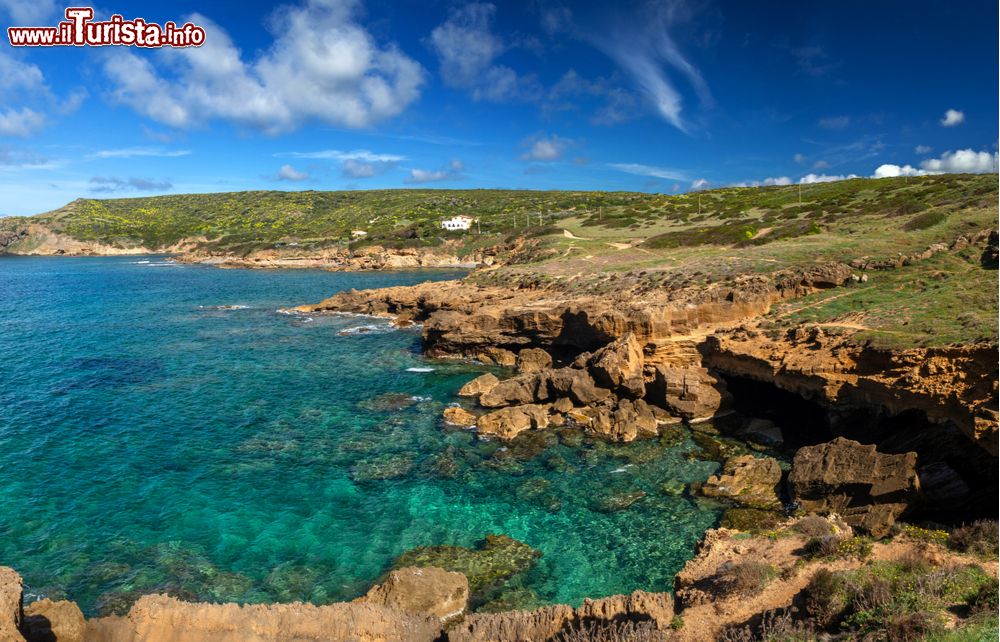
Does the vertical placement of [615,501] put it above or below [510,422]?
below

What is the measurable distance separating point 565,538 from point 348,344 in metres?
30.8

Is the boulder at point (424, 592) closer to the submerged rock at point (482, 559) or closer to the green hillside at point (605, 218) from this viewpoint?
the submerged rock at point (482, 559)

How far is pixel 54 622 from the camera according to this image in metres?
13.1

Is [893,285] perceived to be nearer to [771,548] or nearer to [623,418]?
[623,418]

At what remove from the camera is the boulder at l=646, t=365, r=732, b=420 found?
28047mm

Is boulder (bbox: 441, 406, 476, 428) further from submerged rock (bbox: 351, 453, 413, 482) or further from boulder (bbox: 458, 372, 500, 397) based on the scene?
submerged rock (bbox: 351, 453, 413, 482)

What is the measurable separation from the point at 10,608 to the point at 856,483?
22.5 metres

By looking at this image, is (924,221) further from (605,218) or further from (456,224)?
(456,224)

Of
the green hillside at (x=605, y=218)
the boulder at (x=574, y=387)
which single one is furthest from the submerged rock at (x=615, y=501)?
the green hillside at (x=605, y=218)

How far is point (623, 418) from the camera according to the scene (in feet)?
88.7

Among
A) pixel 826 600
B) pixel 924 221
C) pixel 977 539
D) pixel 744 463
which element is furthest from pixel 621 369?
pixel 924 221

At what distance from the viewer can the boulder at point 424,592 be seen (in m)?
15.2

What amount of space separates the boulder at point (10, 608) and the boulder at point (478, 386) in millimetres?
22495

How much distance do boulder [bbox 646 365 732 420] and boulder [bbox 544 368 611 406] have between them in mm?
2819
